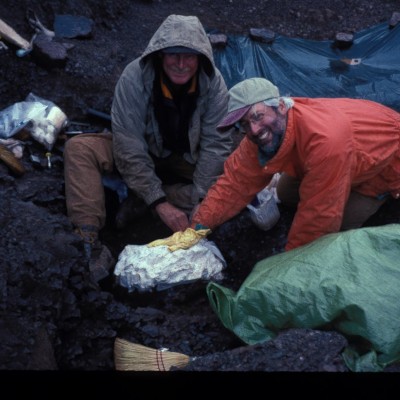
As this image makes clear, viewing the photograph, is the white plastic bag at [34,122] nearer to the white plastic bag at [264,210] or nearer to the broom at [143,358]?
the white plastic bag at [264,210]

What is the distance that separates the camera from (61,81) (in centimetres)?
549

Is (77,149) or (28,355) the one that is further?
(77,149)

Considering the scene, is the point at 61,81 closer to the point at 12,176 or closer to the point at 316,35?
the point at 12,176

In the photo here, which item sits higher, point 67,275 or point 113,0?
point 113,0

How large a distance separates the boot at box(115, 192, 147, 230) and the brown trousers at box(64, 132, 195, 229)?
0.23 meters

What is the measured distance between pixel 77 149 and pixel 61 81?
165 cm

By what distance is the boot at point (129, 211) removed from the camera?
4.30 metres

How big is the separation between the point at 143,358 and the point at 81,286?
22.3 inches

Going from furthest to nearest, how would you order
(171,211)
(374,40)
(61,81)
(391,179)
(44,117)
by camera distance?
(374,40)
(61,81)
(44,117)
(171,211)
(391,179)

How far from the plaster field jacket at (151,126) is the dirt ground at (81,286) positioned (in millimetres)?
448

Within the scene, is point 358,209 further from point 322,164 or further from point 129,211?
point 129,211

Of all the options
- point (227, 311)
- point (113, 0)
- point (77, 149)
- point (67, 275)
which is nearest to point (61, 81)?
point (77, 149)

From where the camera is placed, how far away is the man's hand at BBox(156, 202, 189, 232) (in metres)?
3.96

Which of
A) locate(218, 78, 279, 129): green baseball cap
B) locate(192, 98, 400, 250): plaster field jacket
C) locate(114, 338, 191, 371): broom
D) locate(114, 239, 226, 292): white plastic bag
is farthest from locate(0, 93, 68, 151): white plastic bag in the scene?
locate(114, 338, 191, 371): broom
